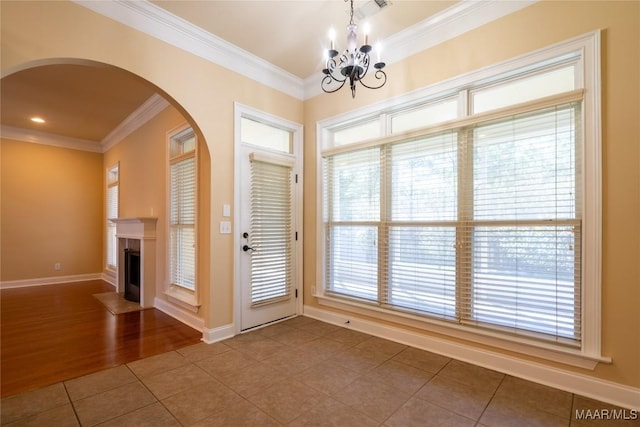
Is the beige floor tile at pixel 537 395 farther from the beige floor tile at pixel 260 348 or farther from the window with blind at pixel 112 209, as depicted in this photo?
the window with blind at pixel 112 209

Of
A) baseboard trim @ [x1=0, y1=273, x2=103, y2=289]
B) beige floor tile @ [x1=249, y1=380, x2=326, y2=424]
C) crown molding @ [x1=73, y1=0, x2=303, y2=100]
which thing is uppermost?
crown molding @ [x1=73, y1=0, x2=303, y2=100]

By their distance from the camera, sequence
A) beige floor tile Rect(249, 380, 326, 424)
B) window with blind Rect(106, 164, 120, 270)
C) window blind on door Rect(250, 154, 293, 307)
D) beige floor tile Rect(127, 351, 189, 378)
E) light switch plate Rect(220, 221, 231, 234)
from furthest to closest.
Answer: window with blind Rect(106, 164, 120, 270) → window blind on door Rect(250, 154, 293, 307) → light switch plate Rect(220, 221, 231, 234) → beige floor tile Rect(127, 351, 189, 378) → beige floor tile Rect(249, 380, 326, 424)

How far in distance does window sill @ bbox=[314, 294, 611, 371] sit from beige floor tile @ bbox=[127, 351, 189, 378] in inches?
70.5

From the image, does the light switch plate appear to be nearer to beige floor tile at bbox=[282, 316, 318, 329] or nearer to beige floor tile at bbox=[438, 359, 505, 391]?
beige floor tile at bbox=[282, 316, 318, 329]

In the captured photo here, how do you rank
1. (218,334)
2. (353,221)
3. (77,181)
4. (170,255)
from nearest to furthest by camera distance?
(218,334) < (353,221) < (170,255) < (77,181)

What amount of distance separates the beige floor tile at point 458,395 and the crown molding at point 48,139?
8002 mm

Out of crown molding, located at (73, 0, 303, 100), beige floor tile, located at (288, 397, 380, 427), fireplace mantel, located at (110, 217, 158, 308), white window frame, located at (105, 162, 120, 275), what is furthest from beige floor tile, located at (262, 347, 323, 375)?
white window frame, located at (105, 162, 120, 275)

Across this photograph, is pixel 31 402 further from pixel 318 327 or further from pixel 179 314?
pixel 318 327

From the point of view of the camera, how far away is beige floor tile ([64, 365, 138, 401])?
213 cm

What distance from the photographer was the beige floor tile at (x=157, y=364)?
96.3 inches

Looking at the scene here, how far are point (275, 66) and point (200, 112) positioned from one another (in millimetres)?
1154

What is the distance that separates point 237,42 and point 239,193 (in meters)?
1.60

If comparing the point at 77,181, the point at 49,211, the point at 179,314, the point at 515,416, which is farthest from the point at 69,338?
the point at 77,181

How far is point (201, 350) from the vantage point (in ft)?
9.41
